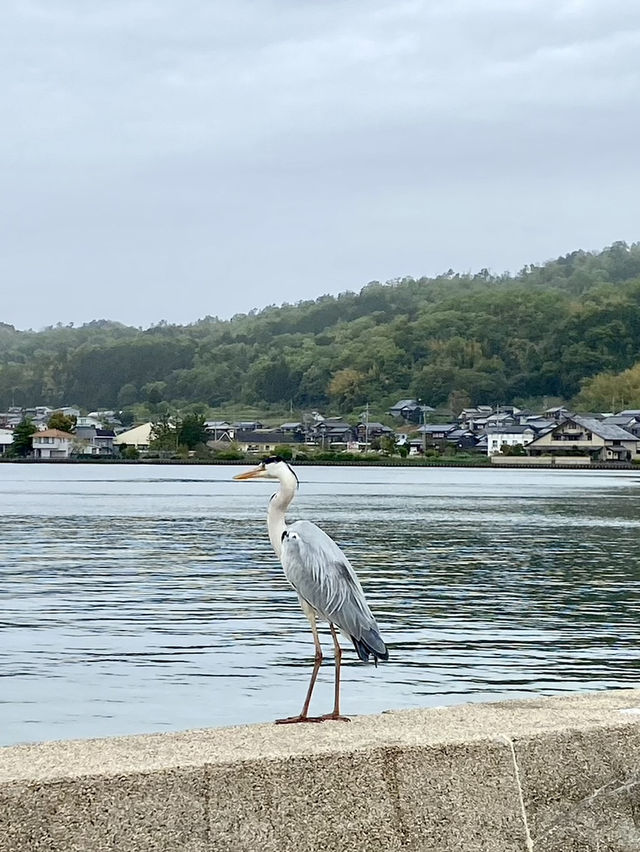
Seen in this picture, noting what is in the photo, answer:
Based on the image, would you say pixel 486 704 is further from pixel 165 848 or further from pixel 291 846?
pixel 165 848

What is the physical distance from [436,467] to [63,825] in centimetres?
15621

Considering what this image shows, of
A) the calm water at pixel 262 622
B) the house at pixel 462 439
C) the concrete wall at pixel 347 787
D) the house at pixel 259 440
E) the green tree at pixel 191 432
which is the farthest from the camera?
the house at pixel 259 440

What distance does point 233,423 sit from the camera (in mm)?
182250

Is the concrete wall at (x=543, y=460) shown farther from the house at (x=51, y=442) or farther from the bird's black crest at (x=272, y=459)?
the bird's black crest at (x=272, y=459)

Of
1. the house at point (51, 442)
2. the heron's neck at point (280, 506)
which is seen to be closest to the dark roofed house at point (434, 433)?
the house at point (51, 442)

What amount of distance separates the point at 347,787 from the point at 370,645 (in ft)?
5.67

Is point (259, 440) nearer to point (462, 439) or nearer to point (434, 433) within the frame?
point (434, 433)

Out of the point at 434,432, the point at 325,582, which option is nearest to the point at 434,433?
the point at 434,432

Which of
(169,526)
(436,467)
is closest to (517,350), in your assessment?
(436,467)

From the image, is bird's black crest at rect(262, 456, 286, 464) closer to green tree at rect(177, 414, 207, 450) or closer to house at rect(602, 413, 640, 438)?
green tree at rect(177, 414, 207, 450)

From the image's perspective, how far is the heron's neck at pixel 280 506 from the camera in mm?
6047

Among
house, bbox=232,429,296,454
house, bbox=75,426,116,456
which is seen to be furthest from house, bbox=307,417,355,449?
house, bbox=75,426,116,456

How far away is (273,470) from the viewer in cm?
619

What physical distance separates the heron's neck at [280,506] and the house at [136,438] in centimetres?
17253
